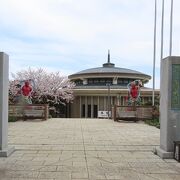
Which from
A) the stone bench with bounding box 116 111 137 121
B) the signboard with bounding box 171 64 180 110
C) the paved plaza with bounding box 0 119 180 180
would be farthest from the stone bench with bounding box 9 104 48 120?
the signboard with bounding box 171 64 180 110

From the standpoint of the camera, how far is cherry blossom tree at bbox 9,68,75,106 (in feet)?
134

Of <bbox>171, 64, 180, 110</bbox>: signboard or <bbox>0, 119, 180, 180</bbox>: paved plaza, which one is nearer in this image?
<bbox>0, 119, 180, 180</bbox>: paved plaza

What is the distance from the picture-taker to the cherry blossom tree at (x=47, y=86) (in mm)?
40703

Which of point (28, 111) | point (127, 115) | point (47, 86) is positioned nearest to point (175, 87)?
point (127, 115)

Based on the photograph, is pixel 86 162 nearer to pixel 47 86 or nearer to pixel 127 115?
pixel 127 115

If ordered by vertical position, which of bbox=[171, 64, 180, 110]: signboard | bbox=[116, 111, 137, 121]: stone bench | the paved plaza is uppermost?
bbox=[171, 64, 180, 110]: signboard

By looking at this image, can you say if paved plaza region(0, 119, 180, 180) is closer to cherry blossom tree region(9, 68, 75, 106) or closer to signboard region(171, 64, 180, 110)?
signboard region(171, 64, 180, 110)

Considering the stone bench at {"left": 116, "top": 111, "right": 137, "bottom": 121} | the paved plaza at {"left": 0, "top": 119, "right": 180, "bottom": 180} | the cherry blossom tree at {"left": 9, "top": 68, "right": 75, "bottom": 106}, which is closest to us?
the paved plaza at {"left": 0, "top": 119, "right": 180, "bottom": 180}

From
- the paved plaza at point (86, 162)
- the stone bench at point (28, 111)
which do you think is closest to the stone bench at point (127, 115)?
the stone bench at point (28, 111)

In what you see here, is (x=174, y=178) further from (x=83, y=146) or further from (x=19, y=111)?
(x=19, y=111)

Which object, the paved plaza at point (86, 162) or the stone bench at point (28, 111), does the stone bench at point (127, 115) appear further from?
the paved plaza at point (86, 162)

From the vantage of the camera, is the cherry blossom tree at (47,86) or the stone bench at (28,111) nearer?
the stone bench at (28,111)

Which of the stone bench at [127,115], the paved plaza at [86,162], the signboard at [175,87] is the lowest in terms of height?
the paved plaza at [86,162]

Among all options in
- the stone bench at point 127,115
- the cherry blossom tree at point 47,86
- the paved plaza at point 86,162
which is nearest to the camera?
the paved plaza at point 86,162
